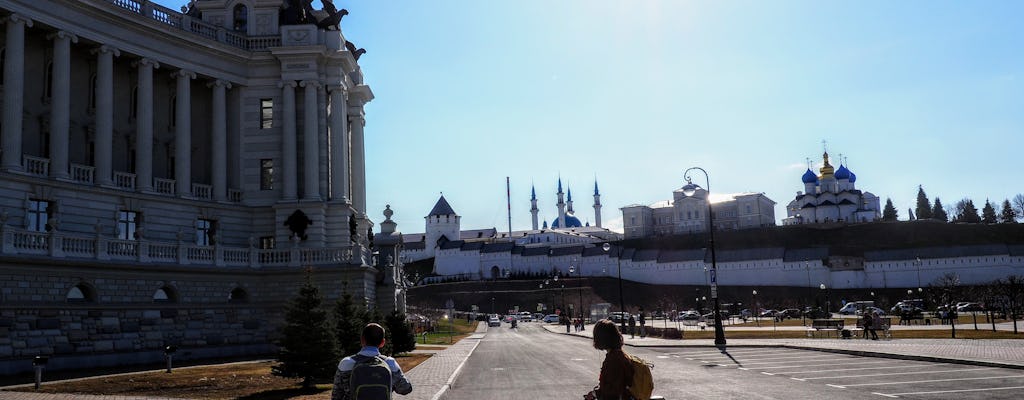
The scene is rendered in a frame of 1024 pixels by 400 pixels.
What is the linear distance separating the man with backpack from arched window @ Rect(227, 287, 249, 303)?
3464 centimetres

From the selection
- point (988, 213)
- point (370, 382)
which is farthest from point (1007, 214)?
point (370, 382)

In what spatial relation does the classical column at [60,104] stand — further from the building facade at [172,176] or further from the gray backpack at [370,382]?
the gray backpack at [370,382]

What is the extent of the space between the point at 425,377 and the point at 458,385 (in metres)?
2.53

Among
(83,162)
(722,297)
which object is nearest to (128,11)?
(83,162)

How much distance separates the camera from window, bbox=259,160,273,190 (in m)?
46.8

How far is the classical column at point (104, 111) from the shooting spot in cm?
3884

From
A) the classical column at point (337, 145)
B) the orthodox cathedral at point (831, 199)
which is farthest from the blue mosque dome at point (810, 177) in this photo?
the classical column at point (337, 145)

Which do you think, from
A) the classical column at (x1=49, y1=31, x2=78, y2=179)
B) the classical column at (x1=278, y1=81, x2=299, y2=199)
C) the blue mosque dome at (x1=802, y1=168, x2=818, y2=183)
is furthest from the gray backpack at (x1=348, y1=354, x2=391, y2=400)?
the blue mosque dome at (x1=802, y1=168, x2=818, y2=183)

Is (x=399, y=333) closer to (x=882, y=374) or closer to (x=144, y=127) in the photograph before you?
(x=144, y=127)

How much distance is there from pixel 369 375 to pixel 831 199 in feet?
560

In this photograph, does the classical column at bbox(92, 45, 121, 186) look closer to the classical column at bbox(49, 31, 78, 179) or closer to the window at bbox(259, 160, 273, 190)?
the classical column at bbox(49, 31, 78, 179)

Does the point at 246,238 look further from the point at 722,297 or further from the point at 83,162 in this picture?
the point at 722,297

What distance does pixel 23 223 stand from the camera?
3406cm

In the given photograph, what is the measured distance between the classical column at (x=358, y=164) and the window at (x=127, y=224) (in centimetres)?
1571
